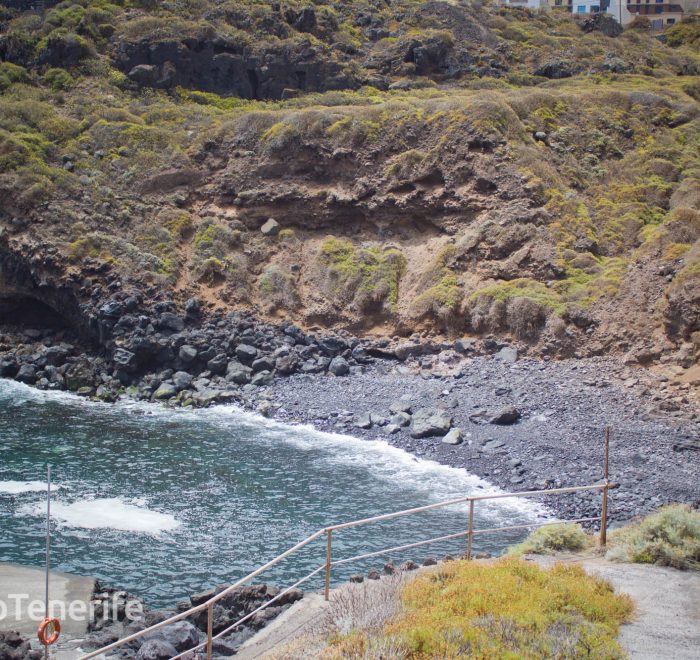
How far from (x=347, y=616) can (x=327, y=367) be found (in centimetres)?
2780

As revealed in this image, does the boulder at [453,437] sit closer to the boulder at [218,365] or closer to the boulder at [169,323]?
the boulder at [218,365]

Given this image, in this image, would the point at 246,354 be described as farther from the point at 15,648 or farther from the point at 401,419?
the point at 15,648

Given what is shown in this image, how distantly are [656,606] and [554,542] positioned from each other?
3.45 meters

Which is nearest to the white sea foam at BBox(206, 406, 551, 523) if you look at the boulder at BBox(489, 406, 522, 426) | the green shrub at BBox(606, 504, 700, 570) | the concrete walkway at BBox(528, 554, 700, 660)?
the boulder at BBox(489, 406, 522, 426)

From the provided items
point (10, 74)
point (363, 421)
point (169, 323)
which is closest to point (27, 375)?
point (169, 323)

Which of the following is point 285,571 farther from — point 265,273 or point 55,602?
point 265,273

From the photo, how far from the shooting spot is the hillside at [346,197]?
37.9 m

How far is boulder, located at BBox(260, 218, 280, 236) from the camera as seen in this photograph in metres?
46.8

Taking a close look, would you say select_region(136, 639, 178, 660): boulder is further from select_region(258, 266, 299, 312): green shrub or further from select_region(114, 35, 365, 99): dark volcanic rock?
select_region(114, 35, 365, 99): dark volcanic rock

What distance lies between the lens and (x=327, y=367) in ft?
125

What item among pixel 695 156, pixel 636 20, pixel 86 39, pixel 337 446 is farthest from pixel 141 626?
pixel 636 20

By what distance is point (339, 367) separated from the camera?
123 feet

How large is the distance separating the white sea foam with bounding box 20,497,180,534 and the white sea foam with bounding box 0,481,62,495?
151 centimetres
